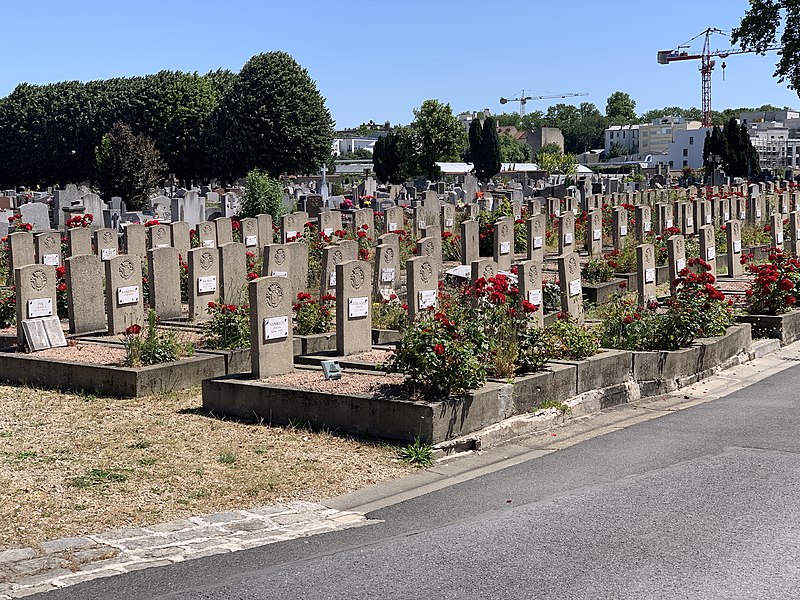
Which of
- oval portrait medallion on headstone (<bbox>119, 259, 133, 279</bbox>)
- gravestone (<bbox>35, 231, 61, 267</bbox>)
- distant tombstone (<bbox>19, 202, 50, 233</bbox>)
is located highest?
distant tombstone (<bbox>19, 202, 50, 233</bbox>)

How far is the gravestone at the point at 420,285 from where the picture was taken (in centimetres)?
1217

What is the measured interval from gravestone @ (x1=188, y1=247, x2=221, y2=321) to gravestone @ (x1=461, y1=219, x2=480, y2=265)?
243 inches

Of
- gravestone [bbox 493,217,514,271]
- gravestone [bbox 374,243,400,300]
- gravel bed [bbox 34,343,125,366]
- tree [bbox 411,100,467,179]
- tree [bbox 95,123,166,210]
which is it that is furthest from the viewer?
tree [bbox 411,100,467,179]

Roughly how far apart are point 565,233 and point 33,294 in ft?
41.7

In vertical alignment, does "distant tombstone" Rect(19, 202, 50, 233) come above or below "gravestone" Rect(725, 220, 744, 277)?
above

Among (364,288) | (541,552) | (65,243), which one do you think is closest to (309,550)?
(541,552)

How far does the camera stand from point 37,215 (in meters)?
30.6

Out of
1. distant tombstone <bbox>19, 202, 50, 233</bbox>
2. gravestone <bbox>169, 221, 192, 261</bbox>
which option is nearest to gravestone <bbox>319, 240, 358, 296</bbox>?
gravestone <bbox>169, 221, 192, 261</bbox>

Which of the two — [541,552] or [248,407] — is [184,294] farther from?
[541,552]

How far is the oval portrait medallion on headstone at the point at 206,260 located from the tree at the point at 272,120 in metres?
51.0

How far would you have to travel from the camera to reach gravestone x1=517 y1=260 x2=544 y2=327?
11.9 meters

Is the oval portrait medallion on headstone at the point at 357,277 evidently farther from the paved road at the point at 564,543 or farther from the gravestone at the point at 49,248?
the gravestone at the point at 49,248

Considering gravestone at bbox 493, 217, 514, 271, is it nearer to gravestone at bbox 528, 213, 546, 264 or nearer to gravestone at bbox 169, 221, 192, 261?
gravestone at bbox 528, 213, 546, 264

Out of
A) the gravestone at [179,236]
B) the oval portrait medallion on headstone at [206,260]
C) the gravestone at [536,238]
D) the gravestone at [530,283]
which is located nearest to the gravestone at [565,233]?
the gravestone at [536,238]
